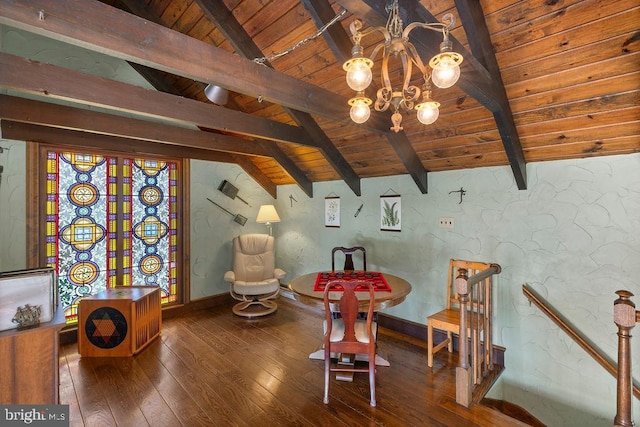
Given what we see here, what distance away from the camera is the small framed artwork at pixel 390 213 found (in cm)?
360

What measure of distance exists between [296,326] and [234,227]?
6.29ft

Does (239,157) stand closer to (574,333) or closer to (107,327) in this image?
(107,327)

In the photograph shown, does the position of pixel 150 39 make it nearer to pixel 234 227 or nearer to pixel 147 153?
pixel 147 153

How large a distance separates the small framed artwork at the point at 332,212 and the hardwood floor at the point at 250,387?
1.63m

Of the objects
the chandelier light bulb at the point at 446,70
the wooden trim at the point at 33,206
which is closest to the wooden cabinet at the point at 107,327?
the wooden trim at the point at 33,206

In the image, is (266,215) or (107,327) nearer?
(107,327)

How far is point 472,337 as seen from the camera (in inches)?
93.0

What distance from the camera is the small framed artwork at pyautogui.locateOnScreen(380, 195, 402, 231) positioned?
3.60m

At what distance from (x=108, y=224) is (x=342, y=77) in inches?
129

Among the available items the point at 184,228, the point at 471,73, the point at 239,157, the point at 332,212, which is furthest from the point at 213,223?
the point at 471,73

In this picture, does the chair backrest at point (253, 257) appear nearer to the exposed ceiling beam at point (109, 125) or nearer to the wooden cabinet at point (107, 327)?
the exposed ceiling beam at point (109, 125)

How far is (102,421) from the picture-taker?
2.02m

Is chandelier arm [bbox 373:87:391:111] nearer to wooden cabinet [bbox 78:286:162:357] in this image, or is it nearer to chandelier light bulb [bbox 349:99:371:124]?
chandelier light bulb [bbox 349:99:371:124]

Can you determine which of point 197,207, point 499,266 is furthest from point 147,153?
point 499,266
